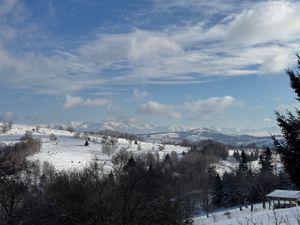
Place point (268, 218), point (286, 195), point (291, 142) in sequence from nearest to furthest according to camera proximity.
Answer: point (268, 218) → point (291, 142) → point (286, 195)

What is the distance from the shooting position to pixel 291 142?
14.3 metres

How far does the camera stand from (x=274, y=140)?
14.7 meters

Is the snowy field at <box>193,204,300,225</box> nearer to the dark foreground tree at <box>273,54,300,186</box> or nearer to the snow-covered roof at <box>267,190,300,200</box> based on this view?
the dark foreground tree at <box>273,54,300,186</box>

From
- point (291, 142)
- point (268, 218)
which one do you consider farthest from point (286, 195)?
point (268, 218)

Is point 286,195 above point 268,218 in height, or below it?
below

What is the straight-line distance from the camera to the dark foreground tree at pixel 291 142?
14.0 m

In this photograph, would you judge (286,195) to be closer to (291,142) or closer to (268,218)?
(291,142)

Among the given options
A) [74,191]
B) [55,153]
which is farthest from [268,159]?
[55,153]

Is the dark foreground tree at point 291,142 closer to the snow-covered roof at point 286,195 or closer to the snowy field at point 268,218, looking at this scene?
the snowy field at point 268,218

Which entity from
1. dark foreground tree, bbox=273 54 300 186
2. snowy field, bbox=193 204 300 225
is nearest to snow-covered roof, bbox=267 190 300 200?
snowy field, bbox=193 204 300 225

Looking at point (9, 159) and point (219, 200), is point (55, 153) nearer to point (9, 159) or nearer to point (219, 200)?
point (219, 200)

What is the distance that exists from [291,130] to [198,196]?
2390 inches

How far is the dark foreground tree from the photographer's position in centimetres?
Answer: 1405

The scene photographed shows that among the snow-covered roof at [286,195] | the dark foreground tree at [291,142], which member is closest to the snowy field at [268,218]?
the dark foreground tree at [291,142]
